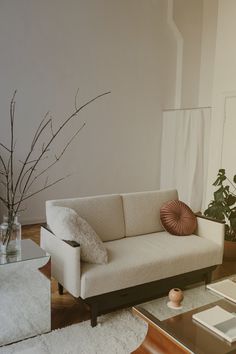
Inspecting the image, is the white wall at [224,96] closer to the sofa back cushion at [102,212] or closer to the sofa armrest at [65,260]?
the sofa back cushion at [102,212]

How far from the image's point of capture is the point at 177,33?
5926 millimetres

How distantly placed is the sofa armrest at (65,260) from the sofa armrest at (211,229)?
1.34 m

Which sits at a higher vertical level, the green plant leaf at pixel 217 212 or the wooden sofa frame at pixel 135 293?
the green plant leaf at pixel 217 212

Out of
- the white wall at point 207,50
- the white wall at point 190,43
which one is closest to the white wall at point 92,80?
the white wall at point 190,43

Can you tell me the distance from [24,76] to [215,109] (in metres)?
2.78

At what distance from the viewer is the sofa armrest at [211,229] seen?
3.10m

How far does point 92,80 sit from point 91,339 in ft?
12.9

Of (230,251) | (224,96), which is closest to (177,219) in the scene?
(230,251)

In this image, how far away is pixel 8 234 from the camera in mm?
2395

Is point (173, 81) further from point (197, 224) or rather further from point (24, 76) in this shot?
point (197, 224)

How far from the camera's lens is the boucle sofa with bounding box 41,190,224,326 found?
2439mm

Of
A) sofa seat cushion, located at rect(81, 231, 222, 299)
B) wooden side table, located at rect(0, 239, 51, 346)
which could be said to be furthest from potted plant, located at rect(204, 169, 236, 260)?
wooden side table, located at rect(0, 239, 51, 346)

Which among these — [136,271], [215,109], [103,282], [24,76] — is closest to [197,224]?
[136,271]

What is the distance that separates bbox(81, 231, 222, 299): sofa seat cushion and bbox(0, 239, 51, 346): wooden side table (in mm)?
273
